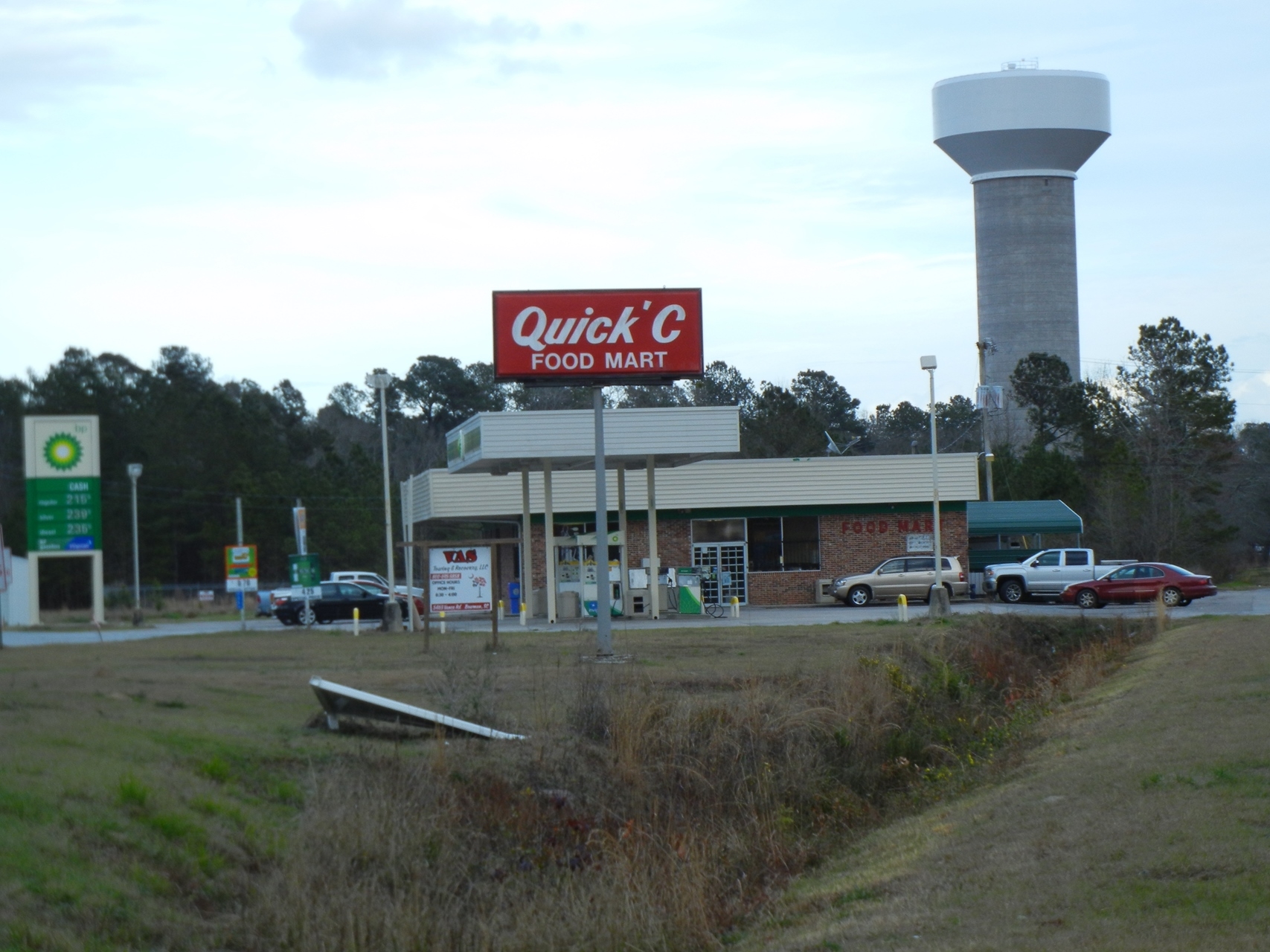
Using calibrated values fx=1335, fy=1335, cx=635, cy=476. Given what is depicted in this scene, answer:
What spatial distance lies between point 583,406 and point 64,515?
68.2m

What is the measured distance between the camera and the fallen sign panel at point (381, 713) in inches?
535

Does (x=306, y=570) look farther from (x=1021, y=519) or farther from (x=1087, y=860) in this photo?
(x=1087, y=860)

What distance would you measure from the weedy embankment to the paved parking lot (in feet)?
45.8

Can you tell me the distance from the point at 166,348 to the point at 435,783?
48.2 metres

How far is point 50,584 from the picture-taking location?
42000 millimetres

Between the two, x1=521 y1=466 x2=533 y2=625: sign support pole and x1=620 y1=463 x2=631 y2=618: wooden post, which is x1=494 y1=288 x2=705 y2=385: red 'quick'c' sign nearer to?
x1=620 y1=463 x2=631 y2=618: wooden post

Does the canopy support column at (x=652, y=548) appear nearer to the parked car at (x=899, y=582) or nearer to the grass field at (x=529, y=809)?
the parked car at (x=899, y=582)

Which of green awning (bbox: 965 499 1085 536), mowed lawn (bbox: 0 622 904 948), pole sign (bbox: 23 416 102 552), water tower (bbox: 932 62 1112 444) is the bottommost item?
mowed lawn (bbox: 0 622 904 948)

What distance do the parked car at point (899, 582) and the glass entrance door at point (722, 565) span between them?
12.8 ft

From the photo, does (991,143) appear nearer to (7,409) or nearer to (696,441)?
(696,441)

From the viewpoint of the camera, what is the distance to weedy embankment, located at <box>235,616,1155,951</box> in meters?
9.60

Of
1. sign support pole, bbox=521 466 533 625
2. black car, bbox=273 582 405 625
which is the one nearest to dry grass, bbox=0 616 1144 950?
sign support pole, bbox=521 466 533 625

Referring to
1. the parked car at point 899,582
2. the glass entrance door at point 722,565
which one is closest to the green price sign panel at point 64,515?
the glass entrance door at point 722,565

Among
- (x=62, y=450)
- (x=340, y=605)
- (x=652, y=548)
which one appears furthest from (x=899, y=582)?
(x=62, y=450)
